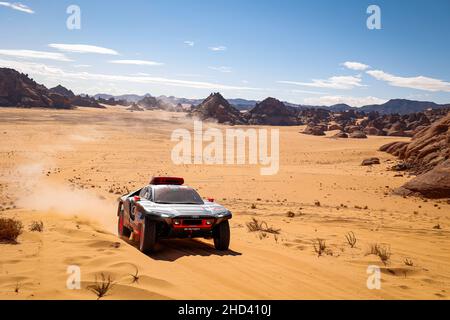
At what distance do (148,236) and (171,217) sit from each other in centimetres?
63

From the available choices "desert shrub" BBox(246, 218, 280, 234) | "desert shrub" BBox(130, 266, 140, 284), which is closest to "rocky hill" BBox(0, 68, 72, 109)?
"desert shrub" BBox(246, 218, 280, 234)

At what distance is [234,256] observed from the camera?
8578 mm

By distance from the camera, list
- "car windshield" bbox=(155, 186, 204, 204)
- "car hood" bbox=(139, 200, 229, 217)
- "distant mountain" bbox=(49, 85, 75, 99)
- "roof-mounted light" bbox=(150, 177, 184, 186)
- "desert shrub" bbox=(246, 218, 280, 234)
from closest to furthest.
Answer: "car hood" bbox=(139, 200, 229, 217)
"car windshield" bbox=(155, 186, 204, 204)
"roof-mounted light" bbox=(150, 177, 184, 186)
"desert shrub" bbox=(246, 218, 280, 234)
"distant mountain" bbox=(49, 85, 75, 99)

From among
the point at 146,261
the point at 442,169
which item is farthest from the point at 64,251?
the point at 442,169

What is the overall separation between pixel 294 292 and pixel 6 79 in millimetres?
105861

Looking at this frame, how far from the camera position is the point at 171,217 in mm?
8242

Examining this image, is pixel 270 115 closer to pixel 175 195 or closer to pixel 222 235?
pixel 175 195

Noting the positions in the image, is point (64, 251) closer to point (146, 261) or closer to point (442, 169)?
point (146, 261)

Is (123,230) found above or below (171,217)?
below

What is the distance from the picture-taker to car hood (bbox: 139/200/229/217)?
8461 mm

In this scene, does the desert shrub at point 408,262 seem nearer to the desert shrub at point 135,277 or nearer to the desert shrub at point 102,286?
the desert shrub at point 135,277

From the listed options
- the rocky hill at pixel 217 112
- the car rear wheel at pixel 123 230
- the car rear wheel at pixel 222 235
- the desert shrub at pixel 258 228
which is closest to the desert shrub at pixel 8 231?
the car rear wheel at pixel 123 230

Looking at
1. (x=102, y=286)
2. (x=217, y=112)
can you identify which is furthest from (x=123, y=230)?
(x=217, y=112)

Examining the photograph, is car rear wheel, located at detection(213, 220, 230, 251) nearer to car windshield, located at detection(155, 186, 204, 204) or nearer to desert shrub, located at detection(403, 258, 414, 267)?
car windshield, located at detection(155, 186, 204, 204)
